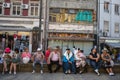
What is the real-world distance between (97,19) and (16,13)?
34.3ft

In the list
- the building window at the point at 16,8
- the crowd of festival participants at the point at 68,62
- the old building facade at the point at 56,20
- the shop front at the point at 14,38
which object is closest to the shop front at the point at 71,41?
the old building facade at the point at 56,20

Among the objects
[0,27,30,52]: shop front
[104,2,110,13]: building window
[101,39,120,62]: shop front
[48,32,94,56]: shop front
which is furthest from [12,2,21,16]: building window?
[104,2,110,13]: building window

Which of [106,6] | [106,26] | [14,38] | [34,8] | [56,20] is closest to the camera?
[14,38]

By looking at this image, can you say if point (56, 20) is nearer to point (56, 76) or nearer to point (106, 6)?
point (106, 6)

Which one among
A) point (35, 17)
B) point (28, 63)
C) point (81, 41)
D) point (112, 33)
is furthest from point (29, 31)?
point (28, 63)

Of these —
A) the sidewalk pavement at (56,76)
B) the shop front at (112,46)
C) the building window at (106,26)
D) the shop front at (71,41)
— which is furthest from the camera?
the building window at (106,26)

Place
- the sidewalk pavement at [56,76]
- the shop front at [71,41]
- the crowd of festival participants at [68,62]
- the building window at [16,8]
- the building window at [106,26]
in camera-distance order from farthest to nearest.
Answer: the building window at [106,26]
the shop front at [71,41]
the building window at [16,8]
the crowd of festival participants at [68,62]
the sidewalk pavement at [56,76]

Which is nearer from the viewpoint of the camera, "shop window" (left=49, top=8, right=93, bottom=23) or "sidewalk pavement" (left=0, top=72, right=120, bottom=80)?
"sidewalk pavement" (left=0, top=72, right=120, bottom=80)

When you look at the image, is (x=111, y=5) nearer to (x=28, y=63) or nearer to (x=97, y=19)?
(x=97, y=19)

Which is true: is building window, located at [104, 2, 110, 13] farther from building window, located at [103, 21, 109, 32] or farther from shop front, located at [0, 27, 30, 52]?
shop front, located at [0, 27, 30, 52]

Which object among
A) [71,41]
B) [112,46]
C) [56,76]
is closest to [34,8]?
[71,41]

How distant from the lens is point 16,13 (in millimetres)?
36906

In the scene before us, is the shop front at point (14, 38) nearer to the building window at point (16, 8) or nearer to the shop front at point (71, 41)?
the building window at point (16, 8)

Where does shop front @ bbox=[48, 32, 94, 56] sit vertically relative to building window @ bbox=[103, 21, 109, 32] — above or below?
below
